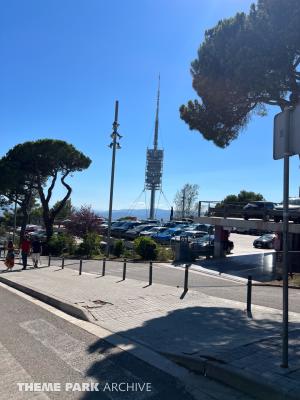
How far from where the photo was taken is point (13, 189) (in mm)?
45656

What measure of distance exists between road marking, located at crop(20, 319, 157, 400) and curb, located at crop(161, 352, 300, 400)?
78cm

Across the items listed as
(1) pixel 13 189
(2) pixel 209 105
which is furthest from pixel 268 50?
(1) pixel 13 189

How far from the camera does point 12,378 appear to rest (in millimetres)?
5312

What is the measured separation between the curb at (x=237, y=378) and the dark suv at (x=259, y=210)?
60.4ft

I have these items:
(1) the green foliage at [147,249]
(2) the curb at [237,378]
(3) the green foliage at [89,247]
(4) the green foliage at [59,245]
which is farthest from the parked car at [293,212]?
(2) the curb at [237,378]

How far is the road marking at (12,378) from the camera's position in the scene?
4.78 meters

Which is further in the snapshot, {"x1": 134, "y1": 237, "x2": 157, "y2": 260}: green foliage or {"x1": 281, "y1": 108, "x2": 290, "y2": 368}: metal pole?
{"x1": 134, "y1": 237, "x2": 157, "y2": 260}: green foliage

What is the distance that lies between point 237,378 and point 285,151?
268 cm

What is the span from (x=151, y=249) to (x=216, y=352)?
20.7 m

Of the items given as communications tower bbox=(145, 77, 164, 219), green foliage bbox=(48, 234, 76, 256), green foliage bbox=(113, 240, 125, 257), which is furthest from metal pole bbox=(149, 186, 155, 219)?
green foliage bbox=(113, 240, 125, 257)

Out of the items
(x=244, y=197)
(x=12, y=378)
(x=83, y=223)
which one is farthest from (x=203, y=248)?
(x=244, y=197)

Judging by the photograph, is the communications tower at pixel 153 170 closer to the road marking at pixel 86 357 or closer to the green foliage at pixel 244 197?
the green foliage at pixel 244 197

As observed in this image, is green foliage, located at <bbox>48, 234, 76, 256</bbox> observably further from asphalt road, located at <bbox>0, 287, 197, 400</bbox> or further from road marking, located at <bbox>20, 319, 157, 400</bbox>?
road marking, located at <bbox>20, 319, 157, 400</bbox>

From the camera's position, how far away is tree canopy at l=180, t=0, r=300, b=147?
11.8 meters
